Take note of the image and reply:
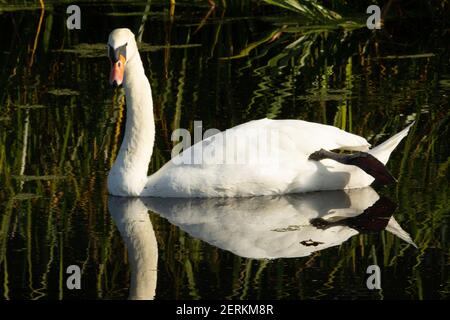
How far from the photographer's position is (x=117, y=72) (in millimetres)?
9430

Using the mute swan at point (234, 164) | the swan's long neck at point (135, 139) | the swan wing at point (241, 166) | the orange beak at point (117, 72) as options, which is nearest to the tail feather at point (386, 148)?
the mute swan at point (234, 164)

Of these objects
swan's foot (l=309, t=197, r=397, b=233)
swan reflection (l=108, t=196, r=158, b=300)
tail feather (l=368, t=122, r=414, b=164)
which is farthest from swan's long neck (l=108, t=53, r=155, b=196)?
tail feather (l=368, t=122, r=414, b=164)

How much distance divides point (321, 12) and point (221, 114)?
10.9 ft

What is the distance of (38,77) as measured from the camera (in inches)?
539

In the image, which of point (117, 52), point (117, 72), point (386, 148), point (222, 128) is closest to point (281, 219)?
point (386, 148)

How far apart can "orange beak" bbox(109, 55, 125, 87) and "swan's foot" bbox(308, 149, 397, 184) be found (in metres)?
1.60

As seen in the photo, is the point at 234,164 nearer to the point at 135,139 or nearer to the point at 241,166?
the point at 241,166

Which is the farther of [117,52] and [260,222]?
[117,52]

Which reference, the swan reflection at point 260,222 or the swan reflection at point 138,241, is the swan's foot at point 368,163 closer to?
the swan reflection at point 260,222

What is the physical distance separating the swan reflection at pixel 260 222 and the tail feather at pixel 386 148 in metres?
0.26

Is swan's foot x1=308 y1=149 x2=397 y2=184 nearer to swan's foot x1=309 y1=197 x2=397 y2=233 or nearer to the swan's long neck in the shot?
swan's foot x1=309 y1=197 x2=397 y2=233

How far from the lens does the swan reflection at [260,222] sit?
822 centimetres

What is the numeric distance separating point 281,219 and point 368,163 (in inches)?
37.1

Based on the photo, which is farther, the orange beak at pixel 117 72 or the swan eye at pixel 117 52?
the swan eye at pixel 117 52
